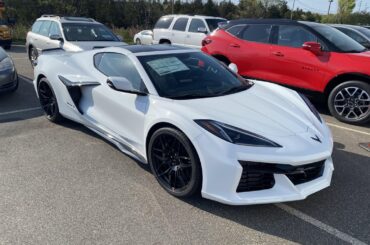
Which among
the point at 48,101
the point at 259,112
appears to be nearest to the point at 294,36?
the point at 259,112

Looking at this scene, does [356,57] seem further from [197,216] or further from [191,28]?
[191,28]

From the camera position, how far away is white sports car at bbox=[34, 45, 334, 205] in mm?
3086

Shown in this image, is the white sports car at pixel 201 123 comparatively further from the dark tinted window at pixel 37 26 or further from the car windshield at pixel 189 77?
the dark tinted window at pixel 37 26

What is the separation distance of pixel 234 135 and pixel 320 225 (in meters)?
1.05

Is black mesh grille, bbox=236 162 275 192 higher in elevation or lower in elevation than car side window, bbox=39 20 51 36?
lower

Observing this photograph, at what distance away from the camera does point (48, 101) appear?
5.66 metres

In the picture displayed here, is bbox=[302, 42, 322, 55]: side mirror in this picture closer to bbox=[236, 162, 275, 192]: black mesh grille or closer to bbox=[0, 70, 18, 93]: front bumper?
bbox=[236, 162, 275, 192]: black mesh grille

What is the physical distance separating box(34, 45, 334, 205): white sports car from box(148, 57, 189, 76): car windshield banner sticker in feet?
0.04

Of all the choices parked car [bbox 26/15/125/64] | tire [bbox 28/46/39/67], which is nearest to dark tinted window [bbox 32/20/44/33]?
parked car [bbox 26/15/125/64]

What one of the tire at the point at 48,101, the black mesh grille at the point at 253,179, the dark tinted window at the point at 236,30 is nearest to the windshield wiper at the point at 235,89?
the black mesh grille at the point at 253,179

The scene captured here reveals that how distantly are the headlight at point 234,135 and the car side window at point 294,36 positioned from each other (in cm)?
417

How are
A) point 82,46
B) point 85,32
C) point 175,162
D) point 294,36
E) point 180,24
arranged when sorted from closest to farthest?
point 175,162 → point 294,36 → point 82,46 → point 85,32 → point 180,24

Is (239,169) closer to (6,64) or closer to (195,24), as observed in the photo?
(6,64)

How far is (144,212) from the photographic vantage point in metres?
3.29
